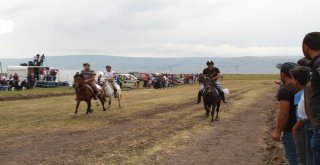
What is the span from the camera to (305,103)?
6.05 meters

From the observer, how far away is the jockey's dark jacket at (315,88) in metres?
5.45

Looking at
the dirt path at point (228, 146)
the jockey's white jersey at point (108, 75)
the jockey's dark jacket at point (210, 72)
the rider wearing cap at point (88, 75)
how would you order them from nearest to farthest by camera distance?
the dirt path at point (228, 146), the jockey's dark jacket at point (210, 72), the rider wearing cap at point (88, 75), the jockey's white jersey at point (108, 75)

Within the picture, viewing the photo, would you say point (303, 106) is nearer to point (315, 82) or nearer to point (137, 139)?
point (315, 82)

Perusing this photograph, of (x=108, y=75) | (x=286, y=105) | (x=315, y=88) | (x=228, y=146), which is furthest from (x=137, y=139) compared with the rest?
(x=108, y=75)

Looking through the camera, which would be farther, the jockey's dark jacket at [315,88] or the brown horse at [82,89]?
the brown horse at [82,89]

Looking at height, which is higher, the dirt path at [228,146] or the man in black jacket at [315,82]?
the man in black jacket at [315,82]

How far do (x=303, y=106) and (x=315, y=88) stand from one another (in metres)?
0.85

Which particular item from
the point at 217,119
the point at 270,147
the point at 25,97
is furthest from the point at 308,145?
the point at 25,97

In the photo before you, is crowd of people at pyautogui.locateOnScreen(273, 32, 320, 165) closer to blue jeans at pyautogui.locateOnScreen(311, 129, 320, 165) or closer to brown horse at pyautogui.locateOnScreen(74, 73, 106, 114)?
blue jeans at pyautogui.locateOnScreen(311, 129, 320, 165)

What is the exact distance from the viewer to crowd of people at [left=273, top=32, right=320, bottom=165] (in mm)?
5656

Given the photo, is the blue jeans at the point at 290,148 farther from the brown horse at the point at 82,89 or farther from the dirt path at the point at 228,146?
the brown horse at the point at 82,89

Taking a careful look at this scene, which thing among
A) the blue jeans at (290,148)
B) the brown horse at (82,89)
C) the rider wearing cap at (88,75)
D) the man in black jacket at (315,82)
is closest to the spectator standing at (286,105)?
the blue jeans at (290,148)

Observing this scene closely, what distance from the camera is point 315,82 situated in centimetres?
556

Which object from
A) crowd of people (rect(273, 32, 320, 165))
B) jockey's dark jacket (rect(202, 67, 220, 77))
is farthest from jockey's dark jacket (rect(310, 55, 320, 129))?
jockey's dark jacket (rect(202, 67, 220, 77))
